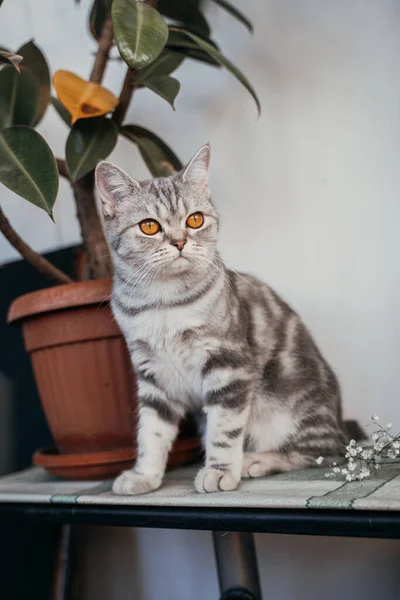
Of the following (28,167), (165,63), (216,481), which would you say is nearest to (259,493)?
(216,481)

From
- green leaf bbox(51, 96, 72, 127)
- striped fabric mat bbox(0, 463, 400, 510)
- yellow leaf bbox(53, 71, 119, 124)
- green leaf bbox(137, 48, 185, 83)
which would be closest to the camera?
striped fabric mat bbox(0, 463, 400, 510)

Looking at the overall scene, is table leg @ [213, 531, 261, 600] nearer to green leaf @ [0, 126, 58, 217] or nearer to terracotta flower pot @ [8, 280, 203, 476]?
terracotta flower pot @ [8, 280, 203, 476]

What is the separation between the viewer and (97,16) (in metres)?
1.49

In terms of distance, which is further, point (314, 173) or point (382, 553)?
point (314, 173)

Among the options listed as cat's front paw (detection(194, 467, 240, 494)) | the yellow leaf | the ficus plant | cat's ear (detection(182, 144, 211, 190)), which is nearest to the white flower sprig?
cat's front paw (detection(194, 467, 240, 494))

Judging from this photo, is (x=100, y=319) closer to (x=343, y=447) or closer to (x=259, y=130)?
(x=343, y=447)

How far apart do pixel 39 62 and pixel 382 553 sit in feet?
4.88

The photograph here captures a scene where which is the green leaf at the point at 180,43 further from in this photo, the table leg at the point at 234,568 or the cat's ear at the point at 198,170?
the table leg at the point at 234,568

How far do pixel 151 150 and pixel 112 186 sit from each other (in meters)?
0.32

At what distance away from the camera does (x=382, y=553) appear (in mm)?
1392

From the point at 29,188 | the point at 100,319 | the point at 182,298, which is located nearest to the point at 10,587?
the point at 100,319

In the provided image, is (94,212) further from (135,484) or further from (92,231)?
(135,484)

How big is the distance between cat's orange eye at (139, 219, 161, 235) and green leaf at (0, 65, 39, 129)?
1.59 ft

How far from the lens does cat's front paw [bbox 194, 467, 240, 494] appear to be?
1.02m
